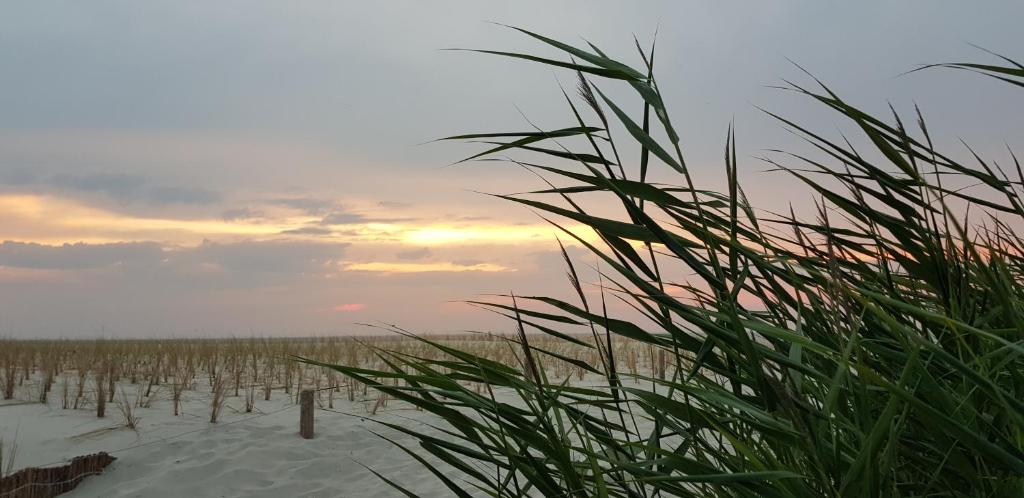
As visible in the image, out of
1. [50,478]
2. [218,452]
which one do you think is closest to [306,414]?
[218,452]

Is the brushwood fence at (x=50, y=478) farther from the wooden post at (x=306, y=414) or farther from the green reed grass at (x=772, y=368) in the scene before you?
the green reed grass at (x=772, y=368)

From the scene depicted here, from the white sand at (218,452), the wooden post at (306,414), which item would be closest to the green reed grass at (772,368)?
the white sand at (218,452)

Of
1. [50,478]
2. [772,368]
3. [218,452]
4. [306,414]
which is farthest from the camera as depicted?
[306,414]

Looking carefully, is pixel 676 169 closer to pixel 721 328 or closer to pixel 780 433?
pixel 721 328

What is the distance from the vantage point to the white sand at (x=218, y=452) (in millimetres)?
5699

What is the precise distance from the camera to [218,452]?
6.33 meters

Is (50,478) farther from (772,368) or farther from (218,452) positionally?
(772,368)

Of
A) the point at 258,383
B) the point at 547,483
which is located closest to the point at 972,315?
the point at 547,483

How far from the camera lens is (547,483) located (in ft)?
4.21

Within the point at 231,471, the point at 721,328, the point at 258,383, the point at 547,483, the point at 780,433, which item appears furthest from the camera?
the point at 258,383

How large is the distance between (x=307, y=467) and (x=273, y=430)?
98 centimetres

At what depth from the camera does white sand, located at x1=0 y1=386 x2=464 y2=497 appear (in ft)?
18.7

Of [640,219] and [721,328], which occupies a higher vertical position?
[640,219]

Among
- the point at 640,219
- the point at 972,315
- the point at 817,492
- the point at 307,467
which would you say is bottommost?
the point at 307,467
